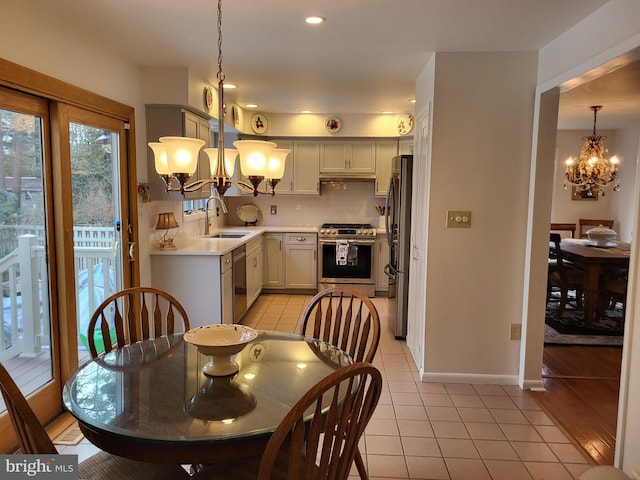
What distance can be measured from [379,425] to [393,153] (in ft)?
13.0

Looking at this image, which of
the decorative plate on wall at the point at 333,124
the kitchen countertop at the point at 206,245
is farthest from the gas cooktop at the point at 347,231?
the decorative plate on wall at the point at 333,124

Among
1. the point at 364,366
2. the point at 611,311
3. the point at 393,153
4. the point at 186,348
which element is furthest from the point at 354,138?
the point at 364,366

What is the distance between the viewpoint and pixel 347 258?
5629 mm

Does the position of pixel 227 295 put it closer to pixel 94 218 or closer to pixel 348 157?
pixel 94 218

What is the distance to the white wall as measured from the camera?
306 cm

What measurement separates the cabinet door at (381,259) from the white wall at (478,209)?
2440mm

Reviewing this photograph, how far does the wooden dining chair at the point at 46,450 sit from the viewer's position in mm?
1204

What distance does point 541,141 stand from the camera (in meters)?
2.98

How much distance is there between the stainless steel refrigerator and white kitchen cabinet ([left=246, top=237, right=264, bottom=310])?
1.54 m

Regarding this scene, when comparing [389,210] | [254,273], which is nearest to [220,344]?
[389,210]

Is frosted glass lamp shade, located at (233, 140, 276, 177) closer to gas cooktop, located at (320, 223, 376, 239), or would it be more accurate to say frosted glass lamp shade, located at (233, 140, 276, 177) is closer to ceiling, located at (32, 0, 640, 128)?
ceiling, located at (32, 0, 640, 128)

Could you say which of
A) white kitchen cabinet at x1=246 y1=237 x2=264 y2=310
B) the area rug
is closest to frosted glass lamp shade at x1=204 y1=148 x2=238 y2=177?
white kitchen cabinet at x1=246 y1=237 x2=264 y2=310

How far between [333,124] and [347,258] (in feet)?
5.75

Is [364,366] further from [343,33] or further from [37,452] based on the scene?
[343,33]
